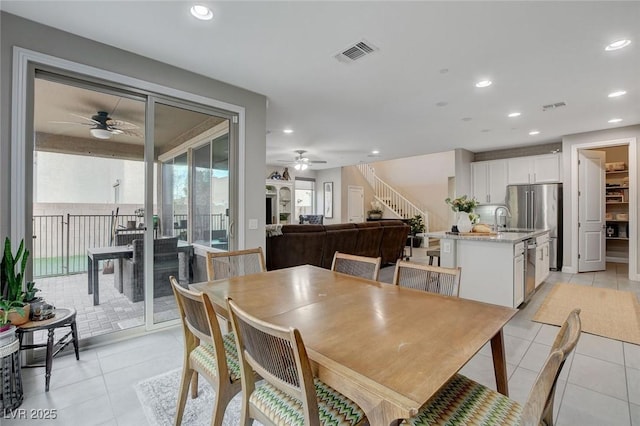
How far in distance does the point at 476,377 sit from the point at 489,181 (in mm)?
5913

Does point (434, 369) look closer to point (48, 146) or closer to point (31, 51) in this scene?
point (31, 51)

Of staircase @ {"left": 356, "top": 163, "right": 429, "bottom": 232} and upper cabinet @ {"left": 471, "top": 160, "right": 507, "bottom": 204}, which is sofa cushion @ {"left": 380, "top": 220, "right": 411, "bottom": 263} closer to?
upper cabinet @ {"left": 471, "top": 160, "right": 507, "bottom": 204}

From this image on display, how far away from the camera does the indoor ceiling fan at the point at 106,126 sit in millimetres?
3191

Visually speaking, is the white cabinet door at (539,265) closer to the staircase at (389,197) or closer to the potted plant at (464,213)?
the potted plant at (464,213)

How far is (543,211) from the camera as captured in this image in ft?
19.6

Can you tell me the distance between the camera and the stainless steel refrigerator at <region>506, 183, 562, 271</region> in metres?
5.86

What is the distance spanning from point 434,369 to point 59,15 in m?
3.29

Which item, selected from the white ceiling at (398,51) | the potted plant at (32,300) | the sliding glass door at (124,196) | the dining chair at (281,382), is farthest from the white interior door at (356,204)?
the dining chair at (281,382)

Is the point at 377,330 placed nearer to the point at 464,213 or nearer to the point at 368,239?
the point at 464,213

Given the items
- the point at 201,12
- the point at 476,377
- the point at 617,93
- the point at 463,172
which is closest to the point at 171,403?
the point at 476,377

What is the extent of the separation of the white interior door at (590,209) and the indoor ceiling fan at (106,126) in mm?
7369

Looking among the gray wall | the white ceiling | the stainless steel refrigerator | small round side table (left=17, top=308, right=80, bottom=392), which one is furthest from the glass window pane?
the stainless steel refrigerator

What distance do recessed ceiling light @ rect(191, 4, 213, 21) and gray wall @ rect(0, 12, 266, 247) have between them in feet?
3.17

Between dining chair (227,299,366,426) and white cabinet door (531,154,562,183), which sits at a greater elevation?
white cabinet door (531,154,562,183)
